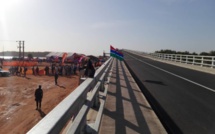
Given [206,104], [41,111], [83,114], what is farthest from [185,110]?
[41,111]

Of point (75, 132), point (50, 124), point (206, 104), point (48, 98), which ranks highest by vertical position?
point (50, 124)

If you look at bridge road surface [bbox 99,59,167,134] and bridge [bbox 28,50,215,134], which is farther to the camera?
bridge road surface [bbox 99,59,167,134]

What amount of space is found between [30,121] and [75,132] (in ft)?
42.7

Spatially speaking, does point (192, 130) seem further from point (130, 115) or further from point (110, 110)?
point (110, 110)

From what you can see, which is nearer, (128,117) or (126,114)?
(128,117)

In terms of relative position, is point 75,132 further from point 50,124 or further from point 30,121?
point 30,121

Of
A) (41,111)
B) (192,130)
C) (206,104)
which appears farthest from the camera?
(41,111)

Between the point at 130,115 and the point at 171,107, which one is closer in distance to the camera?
the point at 130,115

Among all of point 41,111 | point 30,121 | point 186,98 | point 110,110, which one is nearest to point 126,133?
point 110,110

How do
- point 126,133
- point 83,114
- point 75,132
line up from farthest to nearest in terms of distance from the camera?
point 126,133
point 83,114
point 75,132

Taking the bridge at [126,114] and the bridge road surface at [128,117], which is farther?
the bridge road surface at [128,117]

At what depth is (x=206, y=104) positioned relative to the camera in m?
7.62

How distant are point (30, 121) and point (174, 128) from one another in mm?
11751

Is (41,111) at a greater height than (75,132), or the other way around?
(75,132)
